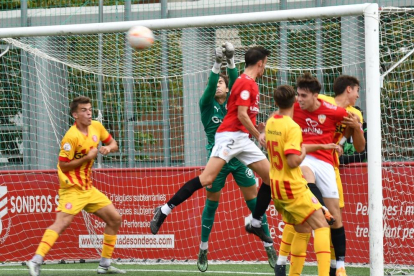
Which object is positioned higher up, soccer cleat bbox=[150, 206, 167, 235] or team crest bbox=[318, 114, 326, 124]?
team crest bbox=[318, 114, 326, 124]

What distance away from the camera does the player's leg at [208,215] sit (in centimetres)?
773

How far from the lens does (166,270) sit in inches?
320

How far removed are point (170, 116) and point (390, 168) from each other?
11.1 feet

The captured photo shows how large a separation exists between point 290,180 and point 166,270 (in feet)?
9.69

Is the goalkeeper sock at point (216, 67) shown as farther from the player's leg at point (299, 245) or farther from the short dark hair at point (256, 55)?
the player's leg at point (299, 245)

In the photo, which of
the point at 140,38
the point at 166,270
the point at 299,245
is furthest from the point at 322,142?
the point at 166,270

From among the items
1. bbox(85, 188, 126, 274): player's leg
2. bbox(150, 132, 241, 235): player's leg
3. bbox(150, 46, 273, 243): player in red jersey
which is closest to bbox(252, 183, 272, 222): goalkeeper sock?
bbox(150, 46, 273, 243): player in red jersey

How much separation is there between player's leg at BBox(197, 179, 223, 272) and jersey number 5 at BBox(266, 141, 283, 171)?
1.97m

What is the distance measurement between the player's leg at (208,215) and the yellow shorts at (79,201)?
1.14m

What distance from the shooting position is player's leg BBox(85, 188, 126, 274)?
7562mm

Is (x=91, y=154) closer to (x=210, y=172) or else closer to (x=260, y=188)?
(x=210, y=172)

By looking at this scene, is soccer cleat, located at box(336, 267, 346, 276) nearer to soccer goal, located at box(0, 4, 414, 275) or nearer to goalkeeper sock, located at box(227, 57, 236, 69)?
soccer goal, located at box(0, 4, 414, 275)

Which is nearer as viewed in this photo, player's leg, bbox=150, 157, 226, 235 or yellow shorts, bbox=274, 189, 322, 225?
yellow shorts, bbox=274, 189, 322, 225

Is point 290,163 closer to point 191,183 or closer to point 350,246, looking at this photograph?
point 191,183
